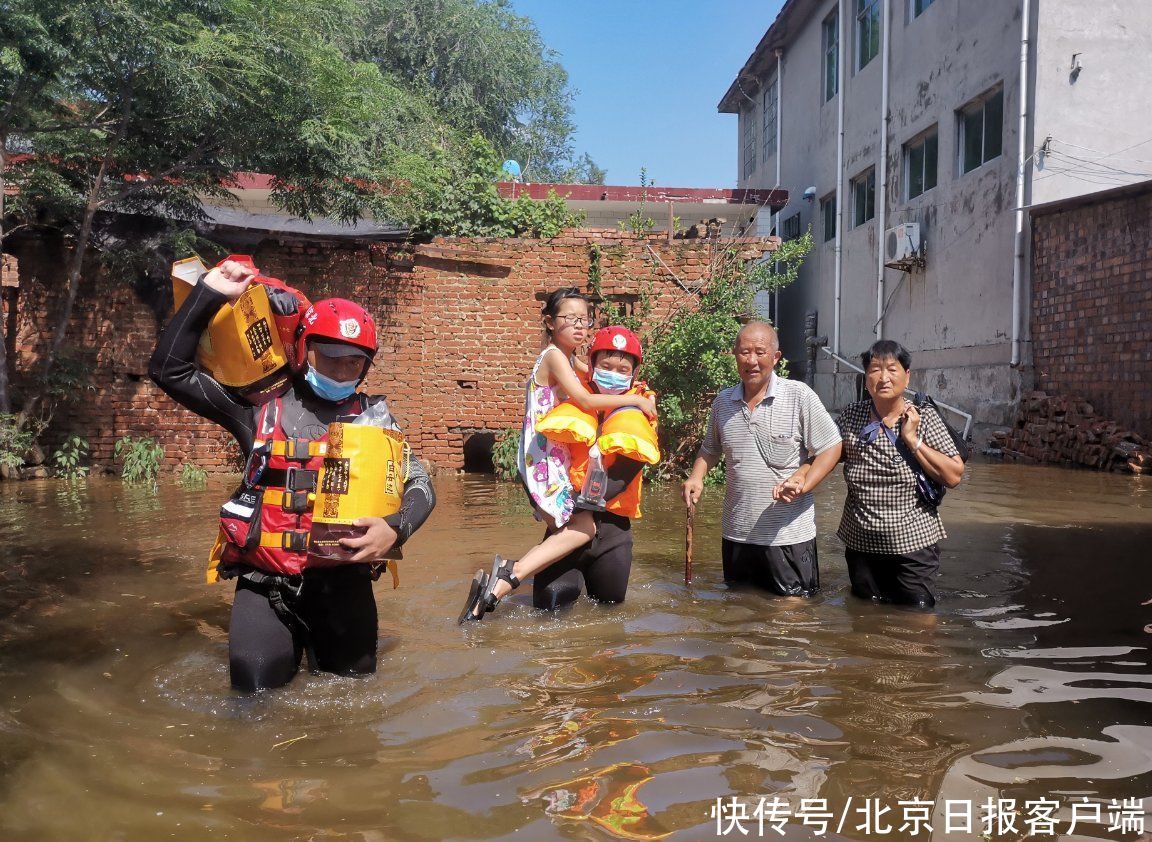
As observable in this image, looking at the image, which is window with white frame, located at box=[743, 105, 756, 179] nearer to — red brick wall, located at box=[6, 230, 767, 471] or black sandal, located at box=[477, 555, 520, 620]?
red brick wall, located at box=[6, 230, 767, 471]

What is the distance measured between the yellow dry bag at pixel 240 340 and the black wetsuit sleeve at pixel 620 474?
195 centimetres

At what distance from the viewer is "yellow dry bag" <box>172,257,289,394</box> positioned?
3.12m

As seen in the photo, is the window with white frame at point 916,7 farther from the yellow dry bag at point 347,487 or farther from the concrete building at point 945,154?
the yellow dry bag at point 347,487

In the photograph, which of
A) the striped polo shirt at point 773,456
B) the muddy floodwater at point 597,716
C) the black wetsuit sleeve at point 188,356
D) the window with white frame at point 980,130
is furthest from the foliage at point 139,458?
the window with white frame at point 980,130

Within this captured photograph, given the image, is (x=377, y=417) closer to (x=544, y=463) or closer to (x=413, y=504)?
(x=413, y=504)

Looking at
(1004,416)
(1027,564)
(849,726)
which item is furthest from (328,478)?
(1004,416)

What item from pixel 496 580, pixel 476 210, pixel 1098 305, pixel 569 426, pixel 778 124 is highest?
pixel 778 124

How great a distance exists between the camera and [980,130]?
46.3 ft

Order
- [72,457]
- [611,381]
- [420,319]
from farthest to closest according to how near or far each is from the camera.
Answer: [420,319] → [72,457] → [611,381]

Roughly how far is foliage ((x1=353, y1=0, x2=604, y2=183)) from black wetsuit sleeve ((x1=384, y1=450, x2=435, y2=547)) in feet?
73.2

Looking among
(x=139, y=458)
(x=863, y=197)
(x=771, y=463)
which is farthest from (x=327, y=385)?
(x=863, y=197)

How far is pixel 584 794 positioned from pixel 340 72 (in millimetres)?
10627

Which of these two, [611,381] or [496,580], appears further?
[611,381]

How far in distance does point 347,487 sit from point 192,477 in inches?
331
